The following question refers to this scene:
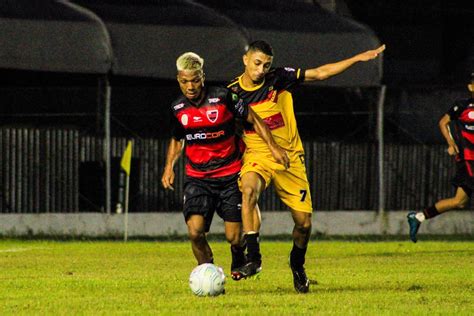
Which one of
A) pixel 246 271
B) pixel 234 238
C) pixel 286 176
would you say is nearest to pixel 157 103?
pixel 286 176

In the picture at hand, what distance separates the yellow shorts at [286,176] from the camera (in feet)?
44.6

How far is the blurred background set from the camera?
25.8m

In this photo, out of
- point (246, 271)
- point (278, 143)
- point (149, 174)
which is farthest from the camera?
point (149, 174)

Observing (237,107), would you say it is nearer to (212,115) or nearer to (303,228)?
(212,115)

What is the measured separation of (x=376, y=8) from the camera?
118 ft

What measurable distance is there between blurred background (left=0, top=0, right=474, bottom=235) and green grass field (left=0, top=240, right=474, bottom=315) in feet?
13.4

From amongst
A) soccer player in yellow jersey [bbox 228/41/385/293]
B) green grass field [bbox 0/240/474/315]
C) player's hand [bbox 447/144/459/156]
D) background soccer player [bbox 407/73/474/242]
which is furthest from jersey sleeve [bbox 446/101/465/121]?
soccer player in yellow jersey [bbox 228/41/385/293]

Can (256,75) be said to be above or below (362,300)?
above

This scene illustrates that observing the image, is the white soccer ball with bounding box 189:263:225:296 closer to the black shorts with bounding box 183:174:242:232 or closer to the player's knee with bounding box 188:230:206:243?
the player's knee with bounding box 188:230:206:243

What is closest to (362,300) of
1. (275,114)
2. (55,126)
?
(275,114)

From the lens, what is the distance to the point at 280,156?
1293cm

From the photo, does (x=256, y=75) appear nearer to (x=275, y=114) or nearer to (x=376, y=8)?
(x=275, y=114)

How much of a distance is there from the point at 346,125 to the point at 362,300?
16.2 meters

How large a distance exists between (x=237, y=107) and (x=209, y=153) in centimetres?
Result: 47
